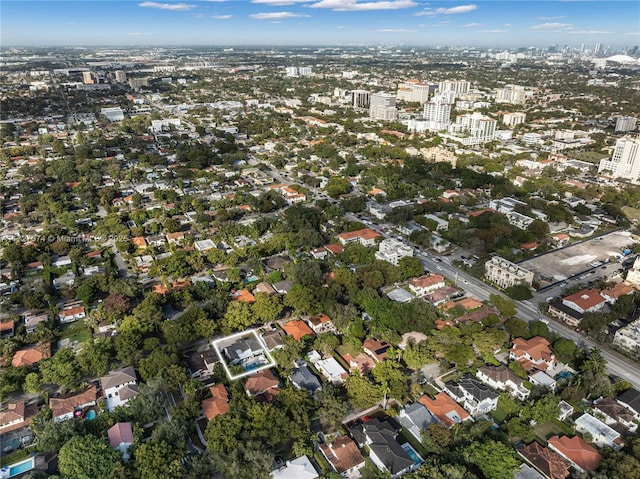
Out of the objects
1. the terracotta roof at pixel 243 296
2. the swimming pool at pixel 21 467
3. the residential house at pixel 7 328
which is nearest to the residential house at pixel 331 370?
the terracotta roof at pixel 243 296

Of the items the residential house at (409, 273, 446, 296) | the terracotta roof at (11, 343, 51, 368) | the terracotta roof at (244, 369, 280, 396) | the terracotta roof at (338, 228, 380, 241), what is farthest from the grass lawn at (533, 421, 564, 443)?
the terracotta roof at (11, 343, 51, 368)

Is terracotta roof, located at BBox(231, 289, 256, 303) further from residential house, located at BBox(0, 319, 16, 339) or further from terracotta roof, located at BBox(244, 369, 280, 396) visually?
residential house, located at BBox(0, 319, 16, 339)

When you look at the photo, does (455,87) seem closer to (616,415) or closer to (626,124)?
(626,124)

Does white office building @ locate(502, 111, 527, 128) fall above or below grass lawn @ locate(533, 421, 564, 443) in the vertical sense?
above

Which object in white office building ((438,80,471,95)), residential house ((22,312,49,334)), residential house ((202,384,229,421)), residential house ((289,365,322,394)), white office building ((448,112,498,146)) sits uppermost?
white office building ((438,80,471,95))

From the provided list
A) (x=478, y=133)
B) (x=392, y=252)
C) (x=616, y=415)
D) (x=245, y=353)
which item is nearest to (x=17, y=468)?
(x=245, y=353)
